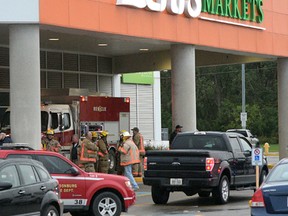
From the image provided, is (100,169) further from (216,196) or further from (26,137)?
(216,196)

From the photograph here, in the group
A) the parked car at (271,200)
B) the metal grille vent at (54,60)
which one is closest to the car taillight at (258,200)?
the parked car at (271,200)

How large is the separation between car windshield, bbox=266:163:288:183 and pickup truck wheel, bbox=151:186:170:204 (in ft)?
25.5

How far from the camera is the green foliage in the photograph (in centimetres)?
8700

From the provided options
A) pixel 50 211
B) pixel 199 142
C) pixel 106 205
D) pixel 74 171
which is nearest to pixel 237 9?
pixel 199 142

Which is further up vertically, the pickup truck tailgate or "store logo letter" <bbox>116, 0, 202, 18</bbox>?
"store logo letter" <bbox>116, 0, 202, 18</bbox>

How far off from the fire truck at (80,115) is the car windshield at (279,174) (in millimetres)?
17104

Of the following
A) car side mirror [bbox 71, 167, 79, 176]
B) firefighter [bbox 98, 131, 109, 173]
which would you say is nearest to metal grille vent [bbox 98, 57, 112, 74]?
firefighter [bbox 98, 131, 109, 173]

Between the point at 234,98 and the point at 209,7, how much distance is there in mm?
63123

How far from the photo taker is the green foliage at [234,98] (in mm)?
87000

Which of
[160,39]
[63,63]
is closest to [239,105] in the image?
[63,63]

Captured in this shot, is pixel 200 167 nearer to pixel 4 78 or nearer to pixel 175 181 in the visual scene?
pixel 175 181

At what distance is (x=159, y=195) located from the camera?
21062 millimetres

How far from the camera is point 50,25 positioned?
2323 centimetres

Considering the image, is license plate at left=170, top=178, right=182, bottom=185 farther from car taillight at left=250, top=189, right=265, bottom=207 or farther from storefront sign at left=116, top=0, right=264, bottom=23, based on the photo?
car taillight at left=250, top=189, right=265, bottom=207
